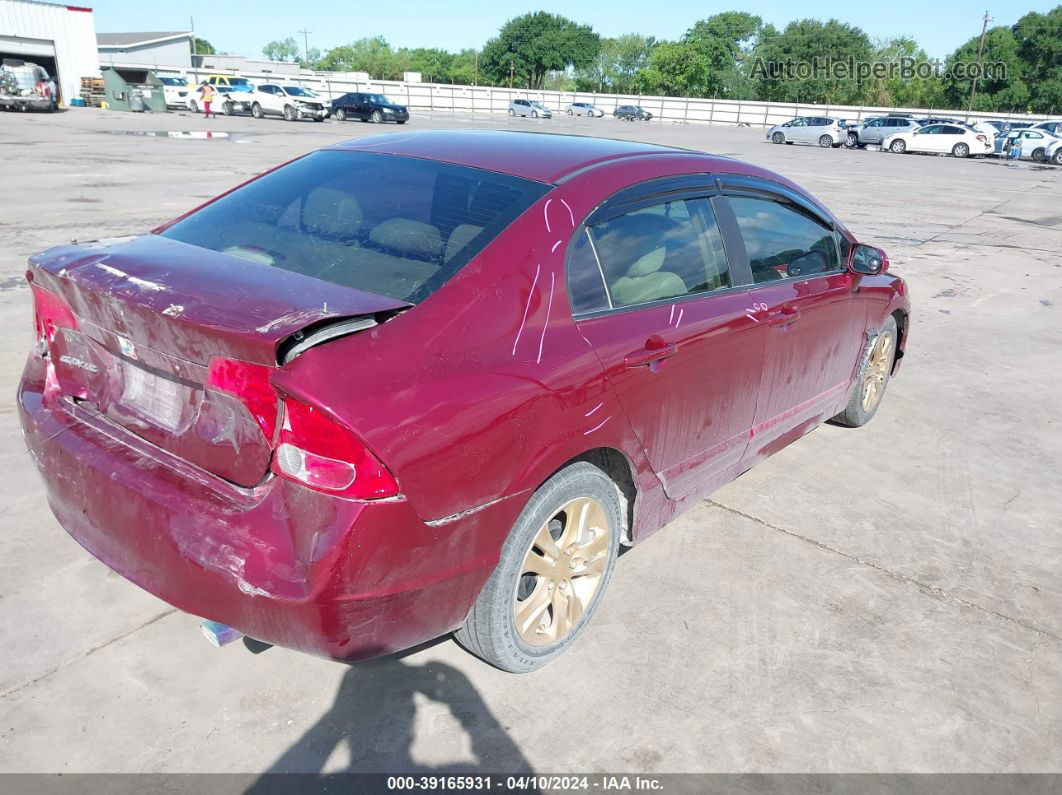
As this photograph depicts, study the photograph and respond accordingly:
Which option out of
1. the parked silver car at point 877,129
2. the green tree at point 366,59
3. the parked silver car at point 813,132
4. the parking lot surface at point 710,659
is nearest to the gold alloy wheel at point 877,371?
the parking lot surface at point 710,659

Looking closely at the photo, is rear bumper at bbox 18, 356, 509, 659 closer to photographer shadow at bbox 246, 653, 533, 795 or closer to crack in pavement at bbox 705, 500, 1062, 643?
photographer shadow at bbox 246, 653, 533, 795

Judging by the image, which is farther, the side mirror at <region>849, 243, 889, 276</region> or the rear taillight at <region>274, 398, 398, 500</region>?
Answer: the side mirror at <region>849, 243, 889, 276</region>

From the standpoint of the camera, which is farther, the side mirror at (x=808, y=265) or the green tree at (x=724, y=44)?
the green tree at (x=724, y=44)

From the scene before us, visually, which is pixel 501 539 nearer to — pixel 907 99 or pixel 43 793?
pixel 43 793

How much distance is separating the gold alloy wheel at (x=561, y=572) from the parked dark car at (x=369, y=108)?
1530 inches

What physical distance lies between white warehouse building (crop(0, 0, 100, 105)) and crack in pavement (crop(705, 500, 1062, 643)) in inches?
1829

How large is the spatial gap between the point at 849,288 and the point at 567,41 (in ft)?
407

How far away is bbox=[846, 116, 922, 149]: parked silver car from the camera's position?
1476 inches

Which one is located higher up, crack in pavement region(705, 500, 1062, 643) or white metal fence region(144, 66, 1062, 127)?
white metal fence region(144, 66, 1062, 127)

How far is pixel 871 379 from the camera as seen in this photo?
5223mm

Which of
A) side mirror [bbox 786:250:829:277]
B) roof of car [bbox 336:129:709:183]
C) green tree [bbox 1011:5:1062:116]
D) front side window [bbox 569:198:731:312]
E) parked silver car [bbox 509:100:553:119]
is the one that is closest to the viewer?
front side window [bbox 569:198:731:312]

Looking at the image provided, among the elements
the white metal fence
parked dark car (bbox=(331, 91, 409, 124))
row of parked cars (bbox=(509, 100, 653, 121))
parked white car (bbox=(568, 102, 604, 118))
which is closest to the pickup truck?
parked dark car (bbox=(331, 91, 409, 124))

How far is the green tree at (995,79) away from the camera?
246 feet

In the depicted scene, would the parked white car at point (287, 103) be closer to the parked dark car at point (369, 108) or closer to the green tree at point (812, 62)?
the parked dark car at point (369, 108)
